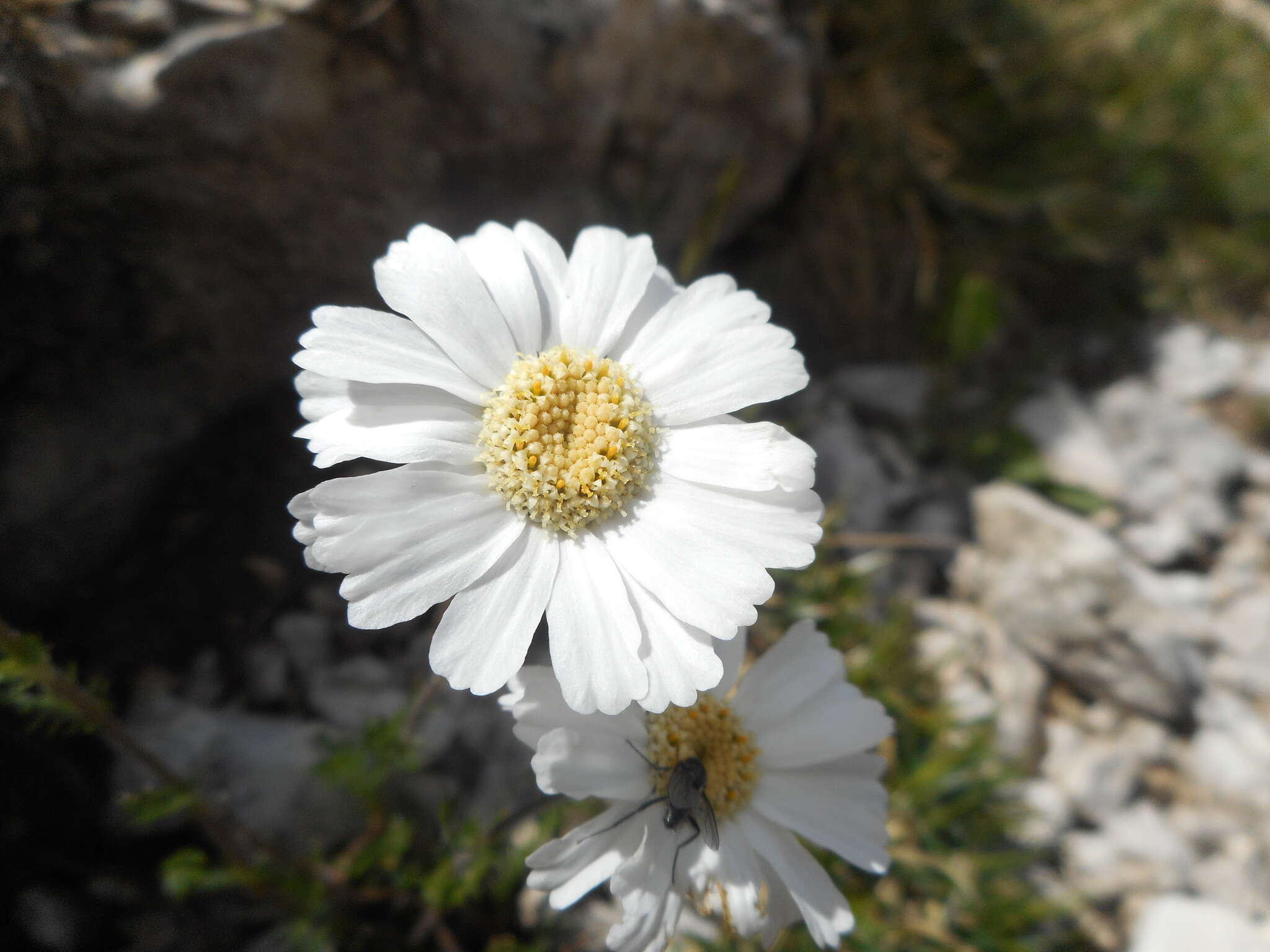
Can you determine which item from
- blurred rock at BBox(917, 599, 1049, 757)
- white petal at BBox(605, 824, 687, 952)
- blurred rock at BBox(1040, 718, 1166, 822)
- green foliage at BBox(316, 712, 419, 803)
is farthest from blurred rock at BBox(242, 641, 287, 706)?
blurred rock at BBox(1040, 718, 1166, 822)

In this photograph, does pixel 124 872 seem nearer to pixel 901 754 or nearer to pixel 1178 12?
pixel 901 754

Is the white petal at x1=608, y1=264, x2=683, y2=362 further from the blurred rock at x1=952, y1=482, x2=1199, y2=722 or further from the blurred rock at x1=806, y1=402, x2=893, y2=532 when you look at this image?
the blurred rock at x1=952, y1=482, x2=1199, y2=722

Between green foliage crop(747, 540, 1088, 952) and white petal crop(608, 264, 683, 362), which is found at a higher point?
white petal crop(608, 264, 683, 362)

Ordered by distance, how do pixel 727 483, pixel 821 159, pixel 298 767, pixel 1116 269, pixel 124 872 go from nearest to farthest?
pixel 727 483, pixel 124 872, pixel 298 767, pixel 821 159, pixel 1116 269

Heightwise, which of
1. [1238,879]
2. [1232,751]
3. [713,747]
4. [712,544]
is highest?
[712,544]

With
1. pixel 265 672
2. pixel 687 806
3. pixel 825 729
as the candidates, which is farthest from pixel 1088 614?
pixel 265 672

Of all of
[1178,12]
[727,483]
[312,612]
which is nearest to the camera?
[727,483]

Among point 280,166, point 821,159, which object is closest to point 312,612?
point 280,166

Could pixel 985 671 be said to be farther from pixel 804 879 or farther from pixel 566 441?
pixel 566 441
